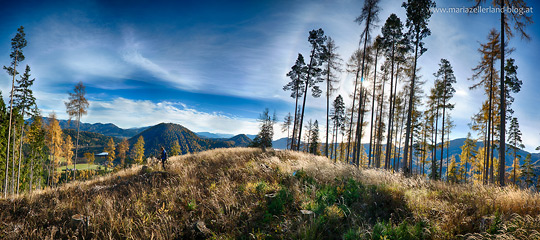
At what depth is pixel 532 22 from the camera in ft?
33.2

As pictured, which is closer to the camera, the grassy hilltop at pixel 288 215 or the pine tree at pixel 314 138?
the grassy hilltop at pixel 288 215

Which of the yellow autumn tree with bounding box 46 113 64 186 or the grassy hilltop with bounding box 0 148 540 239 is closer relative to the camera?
the grassy hilltop with bounding box 0 148 540 239

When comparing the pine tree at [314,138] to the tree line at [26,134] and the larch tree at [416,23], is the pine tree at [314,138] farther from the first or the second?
the tree line at [26,134]

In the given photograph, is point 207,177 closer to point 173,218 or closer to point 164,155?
point 173,218

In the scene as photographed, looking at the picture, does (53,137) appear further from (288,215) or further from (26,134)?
(288,215)

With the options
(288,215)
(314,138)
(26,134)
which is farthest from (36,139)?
(314,138)

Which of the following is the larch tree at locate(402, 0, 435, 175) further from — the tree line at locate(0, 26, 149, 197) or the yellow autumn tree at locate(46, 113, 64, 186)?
the yellow autumn tree at locate(46, 113, 64, 186)

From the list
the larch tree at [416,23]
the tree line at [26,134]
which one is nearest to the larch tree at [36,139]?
the tree line at [26,134]

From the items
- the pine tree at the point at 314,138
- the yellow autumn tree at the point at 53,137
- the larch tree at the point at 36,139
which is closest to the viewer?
the larch tree at the point at 36,139

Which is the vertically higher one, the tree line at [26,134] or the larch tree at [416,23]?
the larch tree at [416,23]

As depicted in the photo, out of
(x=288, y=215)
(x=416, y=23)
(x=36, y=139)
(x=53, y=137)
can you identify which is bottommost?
(x=36, y=139)

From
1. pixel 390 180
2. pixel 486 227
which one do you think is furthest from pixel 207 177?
pixel 486 227

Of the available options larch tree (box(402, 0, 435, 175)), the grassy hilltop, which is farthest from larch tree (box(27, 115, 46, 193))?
larch tree (box(402, 0, 435, 175))

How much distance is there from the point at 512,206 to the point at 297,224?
16.7 feet
